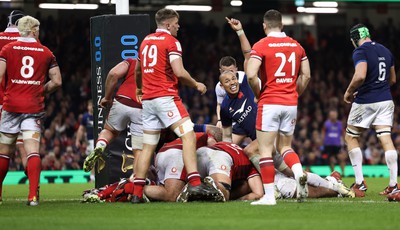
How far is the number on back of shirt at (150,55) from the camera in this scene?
11.4 m

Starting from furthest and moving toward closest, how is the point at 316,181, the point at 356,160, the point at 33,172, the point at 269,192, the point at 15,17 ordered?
the point at 356,160 < the point at 15,17 < the point at 316,181 < the point at 33,172 < the point at 269,192

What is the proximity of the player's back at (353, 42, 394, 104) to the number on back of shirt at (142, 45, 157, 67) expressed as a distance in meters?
3.51

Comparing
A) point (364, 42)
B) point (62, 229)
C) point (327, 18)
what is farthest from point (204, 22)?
point (62, 229)

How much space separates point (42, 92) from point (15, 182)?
12.3m

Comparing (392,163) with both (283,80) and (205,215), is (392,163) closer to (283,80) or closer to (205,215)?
(283,80)

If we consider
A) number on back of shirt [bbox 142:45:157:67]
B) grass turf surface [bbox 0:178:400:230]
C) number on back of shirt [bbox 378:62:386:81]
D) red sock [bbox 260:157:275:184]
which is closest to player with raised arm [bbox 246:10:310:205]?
red sock [bbox 260:157:275:184]

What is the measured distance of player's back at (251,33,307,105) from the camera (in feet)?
36.1

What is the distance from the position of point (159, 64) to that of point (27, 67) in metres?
1.69

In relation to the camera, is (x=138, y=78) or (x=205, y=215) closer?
(x=205, y=215)

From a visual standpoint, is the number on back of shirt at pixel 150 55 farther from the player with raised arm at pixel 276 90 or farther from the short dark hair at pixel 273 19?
the short dark hair at pixel 273 19

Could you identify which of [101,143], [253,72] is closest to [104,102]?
[101,143]

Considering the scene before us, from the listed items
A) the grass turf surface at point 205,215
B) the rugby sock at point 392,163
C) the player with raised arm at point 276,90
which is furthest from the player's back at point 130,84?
the rugby sock at point 392,163

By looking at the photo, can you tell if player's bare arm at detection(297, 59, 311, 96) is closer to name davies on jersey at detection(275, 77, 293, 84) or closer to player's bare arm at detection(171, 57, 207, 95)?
name davies on jersey at detection(275, 77, 293, 84)

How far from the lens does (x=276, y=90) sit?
1102 cm
